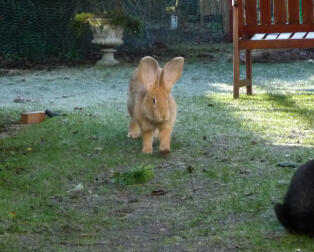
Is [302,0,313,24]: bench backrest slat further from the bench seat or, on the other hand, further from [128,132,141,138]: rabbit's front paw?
[128,132,141,138]: rabbit's front paw

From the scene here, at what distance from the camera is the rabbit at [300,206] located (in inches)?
111

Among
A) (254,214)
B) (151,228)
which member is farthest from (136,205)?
(254,214)

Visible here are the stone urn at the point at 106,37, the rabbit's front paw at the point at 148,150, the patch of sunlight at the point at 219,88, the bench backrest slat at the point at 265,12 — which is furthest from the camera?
the stone urn at the point at 106,37

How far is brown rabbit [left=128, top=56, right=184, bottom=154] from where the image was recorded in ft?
15.3

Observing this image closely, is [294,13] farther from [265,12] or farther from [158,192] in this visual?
[158,192]

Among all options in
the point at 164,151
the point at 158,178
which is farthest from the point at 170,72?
the point at 158,178

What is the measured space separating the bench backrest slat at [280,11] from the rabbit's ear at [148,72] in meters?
3.31

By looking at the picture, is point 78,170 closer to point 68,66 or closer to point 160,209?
point 160,209

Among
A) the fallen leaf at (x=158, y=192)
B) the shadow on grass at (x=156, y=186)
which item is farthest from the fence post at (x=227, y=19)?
the fallen leaf at (x=158, y=192)

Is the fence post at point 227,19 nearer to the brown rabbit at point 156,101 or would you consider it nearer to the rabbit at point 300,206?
the brown rabbit at point 156,101

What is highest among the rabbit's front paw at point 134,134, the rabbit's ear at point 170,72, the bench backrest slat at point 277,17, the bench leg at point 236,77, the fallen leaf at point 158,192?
the bench backrest slat at point 277,17

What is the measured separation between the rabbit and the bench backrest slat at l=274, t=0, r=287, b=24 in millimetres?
4957

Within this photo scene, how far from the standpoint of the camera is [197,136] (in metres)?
5.39

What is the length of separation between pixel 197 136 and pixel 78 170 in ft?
4.40
